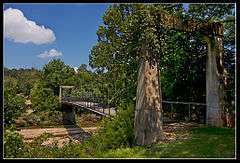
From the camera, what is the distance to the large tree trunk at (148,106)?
1017cm

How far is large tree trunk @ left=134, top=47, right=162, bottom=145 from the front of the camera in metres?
10.2

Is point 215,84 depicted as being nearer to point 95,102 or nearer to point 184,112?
point 184,112

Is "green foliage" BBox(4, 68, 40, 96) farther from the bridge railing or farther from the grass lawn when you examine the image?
the grass lawn

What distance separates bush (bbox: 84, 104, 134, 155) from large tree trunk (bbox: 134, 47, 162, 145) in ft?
0.96

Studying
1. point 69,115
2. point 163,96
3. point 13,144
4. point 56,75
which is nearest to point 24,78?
point 56,75

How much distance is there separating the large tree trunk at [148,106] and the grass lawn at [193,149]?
59 centimetres

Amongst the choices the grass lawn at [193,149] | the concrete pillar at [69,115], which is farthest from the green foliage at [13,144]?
the concrete pillar at [69,115]

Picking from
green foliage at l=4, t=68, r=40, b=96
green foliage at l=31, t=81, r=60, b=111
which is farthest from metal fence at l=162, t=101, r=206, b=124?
green foliage at l=31, t=81, r=60, b=111

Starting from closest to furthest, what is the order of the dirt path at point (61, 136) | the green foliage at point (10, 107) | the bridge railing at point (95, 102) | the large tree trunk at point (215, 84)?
the large tree trunk at point (215, 84), the green foliage at point (10, 107), the bridge railing at point (95, 102), the dirt path at point (61, 136)

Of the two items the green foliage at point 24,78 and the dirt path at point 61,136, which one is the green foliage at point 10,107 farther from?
the green foliage at point 24,78

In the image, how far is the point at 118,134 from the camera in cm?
1036

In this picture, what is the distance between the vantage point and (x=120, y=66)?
45.3 ft

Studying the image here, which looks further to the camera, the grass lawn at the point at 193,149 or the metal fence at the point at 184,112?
the metal fence at the point at 184,112

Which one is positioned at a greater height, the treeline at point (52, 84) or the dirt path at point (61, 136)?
the treeline at point (52, 84)
